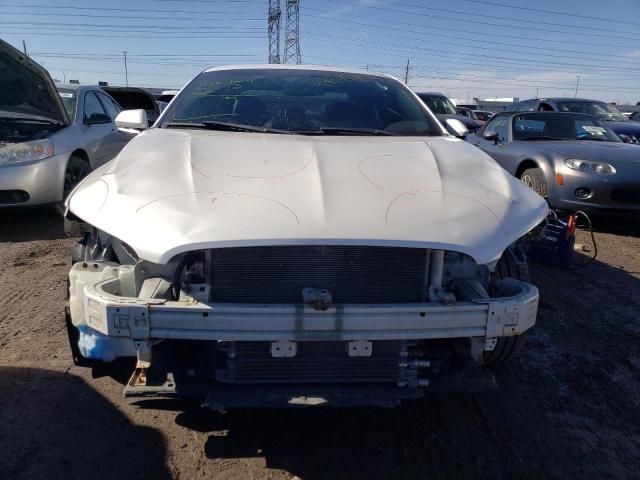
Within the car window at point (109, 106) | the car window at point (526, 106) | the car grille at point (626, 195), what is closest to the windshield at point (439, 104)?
the car window at point (526, 106)

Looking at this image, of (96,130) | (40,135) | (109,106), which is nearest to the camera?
(40,135)

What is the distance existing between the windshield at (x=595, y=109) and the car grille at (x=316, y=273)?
9705mm

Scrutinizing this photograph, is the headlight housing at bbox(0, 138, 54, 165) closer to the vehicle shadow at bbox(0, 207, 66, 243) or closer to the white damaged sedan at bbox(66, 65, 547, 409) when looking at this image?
the vehicle shadow at bbox(0, 207, 66, 243)

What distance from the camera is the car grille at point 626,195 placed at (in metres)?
5.84

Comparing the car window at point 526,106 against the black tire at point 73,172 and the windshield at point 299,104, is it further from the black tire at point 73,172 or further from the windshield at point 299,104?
the black tire at point 73,172

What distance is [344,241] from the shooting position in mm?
1878

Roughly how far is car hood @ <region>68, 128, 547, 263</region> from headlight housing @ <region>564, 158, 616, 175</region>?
12.8 ft

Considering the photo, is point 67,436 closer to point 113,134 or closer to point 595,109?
point 113,134

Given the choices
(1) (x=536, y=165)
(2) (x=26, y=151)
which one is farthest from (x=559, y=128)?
(2) (x=26, y=151)

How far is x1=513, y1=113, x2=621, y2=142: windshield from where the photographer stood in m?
7.06

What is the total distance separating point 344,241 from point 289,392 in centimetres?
66

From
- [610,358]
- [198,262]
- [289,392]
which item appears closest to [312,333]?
[289,392]

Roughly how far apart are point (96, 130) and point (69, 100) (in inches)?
18.7

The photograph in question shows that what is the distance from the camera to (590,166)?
598 cm
